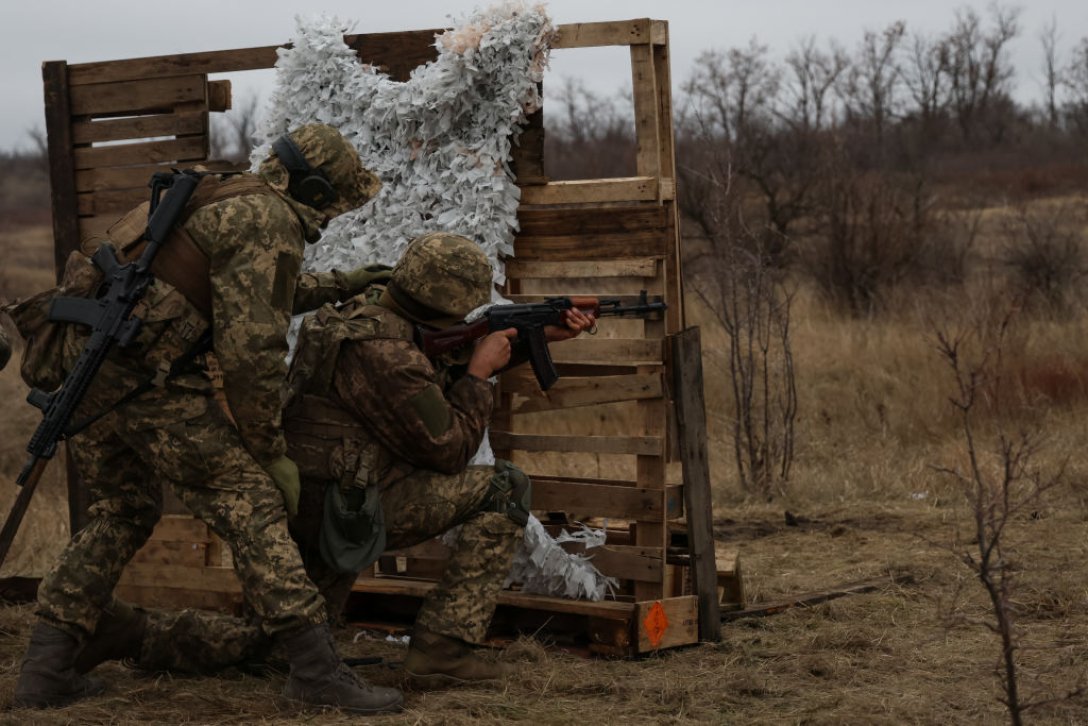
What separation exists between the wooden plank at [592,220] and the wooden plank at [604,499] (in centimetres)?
106

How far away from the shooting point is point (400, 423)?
4.56 metres

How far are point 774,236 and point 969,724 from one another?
43.1 ft

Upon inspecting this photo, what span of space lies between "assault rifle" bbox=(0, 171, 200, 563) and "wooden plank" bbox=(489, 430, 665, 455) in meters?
1.82

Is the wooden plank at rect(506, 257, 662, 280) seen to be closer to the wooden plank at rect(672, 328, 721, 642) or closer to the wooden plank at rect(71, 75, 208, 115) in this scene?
the wooden plank at rect(672, 328, 721, 642)

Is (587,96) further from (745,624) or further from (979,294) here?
(745,624)

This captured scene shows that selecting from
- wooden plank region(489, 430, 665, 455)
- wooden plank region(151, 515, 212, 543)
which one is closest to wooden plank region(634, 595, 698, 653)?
wooden plank region(489, 430, 665, 455)

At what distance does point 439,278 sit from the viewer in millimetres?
4617

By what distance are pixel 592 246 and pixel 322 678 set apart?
6.95 feet

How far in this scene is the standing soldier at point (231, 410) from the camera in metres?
4.17

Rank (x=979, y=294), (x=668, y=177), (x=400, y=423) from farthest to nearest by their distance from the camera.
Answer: (x=979, y=294) → (x=668, y=177) → (x=400, y=423)

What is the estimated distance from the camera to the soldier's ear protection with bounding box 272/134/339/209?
441cm

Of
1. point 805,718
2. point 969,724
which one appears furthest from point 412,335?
point 969,724

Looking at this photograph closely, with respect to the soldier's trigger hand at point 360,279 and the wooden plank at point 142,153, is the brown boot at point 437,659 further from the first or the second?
the wooden plank at point 142,153

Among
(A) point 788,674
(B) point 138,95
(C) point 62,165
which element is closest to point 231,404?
(A) point 788,674
